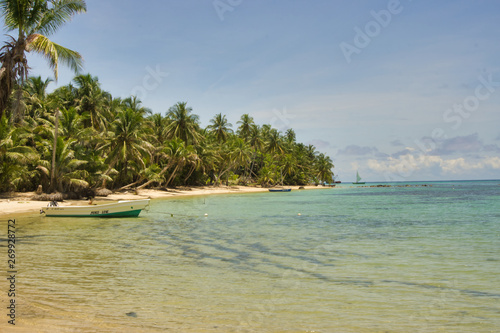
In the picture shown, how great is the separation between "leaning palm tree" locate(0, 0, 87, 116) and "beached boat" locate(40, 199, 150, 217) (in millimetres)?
10197

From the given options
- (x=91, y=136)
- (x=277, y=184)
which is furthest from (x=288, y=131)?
(x=91, y=136)

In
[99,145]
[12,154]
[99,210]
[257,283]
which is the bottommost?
[257,283]

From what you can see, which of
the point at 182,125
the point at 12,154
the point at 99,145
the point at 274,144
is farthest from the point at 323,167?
the point at 12,154

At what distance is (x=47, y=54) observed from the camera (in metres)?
12.3

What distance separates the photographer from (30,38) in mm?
12281

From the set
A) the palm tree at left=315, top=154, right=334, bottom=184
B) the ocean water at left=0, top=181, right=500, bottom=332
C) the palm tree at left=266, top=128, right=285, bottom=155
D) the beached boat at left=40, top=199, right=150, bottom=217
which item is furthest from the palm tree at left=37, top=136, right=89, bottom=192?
the palm tree at left=315, top=154, right=334, bottom=184

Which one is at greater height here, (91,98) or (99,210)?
(91,98)

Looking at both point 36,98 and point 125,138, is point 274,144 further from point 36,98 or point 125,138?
point 36,98

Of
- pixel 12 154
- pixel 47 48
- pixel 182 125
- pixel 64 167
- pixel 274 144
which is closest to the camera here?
pixel 47 48

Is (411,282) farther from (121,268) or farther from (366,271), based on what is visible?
(121,268)

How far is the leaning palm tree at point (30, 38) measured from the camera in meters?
12.2

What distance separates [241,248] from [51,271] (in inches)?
230

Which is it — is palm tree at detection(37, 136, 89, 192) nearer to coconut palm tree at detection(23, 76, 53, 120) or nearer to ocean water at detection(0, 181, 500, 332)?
coconut palm tree at detection(23, 76, 53, 120)

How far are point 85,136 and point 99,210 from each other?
16.4m
